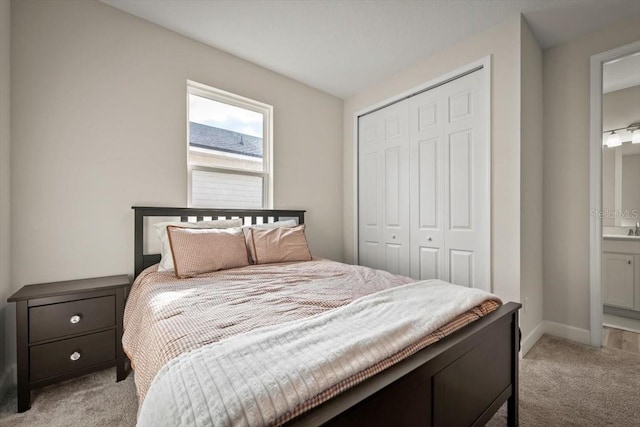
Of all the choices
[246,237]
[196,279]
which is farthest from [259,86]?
[196,279]

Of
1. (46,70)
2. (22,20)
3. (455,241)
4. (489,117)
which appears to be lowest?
(455,241)

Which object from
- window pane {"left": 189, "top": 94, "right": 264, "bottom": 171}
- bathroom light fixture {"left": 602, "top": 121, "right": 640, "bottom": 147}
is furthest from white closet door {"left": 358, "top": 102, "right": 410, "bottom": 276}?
bathroom light fixture {"left": 602, "top": 121, "right": 640, "bottom": 147}

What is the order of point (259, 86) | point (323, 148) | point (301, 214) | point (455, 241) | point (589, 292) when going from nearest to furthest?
point (589, 292) < point (455, 241) < point (259, 86) < point (301, 214) < point (323, 148)

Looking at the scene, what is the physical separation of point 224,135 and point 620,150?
3.80 m

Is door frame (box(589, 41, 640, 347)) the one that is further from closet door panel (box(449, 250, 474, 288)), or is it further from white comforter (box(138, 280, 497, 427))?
white comforter (box(138, 280, 497, 427))

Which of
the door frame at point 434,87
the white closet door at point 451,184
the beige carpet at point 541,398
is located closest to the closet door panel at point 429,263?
the white closet door at point 451,184

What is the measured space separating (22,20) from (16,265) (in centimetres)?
161

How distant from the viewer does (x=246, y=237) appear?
2516mm

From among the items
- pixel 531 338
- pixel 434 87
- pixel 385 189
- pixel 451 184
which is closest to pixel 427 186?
pixel 451 184

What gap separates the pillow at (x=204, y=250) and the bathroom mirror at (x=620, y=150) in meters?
3.14

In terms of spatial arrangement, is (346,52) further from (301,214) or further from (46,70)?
(46,70)

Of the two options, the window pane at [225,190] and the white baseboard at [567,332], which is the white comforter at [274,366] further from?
the white baseboard at [567,332]

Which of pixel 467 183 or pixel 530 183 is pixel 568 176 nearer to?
pixel 530 183

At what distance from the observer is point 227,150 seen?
9.58 feet
